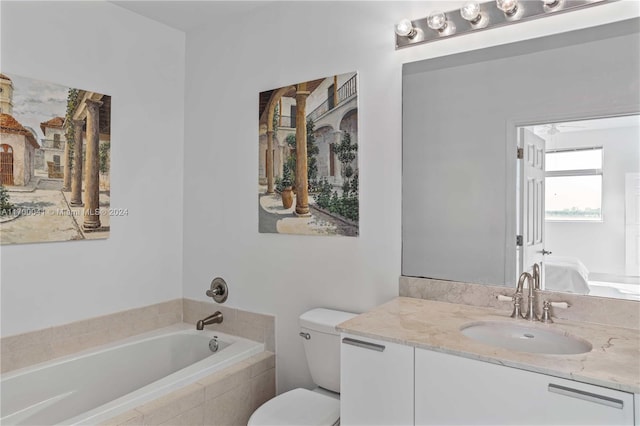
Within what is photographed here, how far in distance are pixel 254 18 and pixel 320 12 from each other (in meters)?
0.51

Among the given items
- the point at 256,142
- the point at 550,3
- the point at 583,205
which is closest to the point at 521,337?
the point at 583,205

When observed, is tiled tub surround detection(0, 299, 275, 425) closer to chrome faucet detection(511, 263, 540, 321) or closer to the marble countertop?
the marble countertop

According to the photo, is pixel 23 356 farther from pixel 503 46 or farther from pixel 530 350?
pixel 503 46

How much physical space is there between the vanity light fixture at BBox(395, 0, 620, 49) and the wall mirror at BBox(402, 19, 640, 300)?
10cm

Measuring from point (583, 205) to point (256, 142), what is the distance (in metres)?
1.76

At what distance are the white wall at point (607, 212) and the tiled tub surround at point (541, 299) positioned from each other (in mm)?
127

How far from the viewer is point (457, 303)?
6.17 feet

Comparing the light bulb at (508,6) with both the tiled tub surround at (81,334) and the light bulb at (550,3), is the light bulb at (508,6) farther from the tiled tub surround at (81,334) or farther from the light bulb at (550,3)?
the tiled tub surround at (81,334)

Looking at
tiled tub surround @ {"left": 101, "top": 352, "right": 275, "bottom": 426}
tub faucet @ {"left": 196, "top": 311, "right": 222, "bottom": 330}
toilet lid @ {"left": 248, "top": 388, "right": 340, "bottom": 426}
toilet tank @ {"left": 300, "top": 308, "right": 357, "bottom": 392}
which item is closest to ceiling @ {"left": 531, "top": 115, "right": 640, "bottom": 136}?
toilet tank @ {"left": 300, "top": 308, "right": 357, "bottom": 392}

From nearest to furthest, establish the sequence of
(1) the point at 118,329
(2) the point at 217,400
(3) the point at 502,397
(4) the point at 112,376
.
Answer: (3) the point at 502,397
(2) the point at 217,400
(4) the point at 112,376
(1) the point at 118,329

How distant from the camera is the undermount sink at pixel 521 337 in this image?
1.49 m

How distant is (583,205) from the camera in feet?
5.33

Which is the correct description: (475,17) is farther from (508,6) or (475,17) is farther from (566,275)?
(566,275)

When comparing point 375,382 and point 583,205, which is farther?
point 583,205
